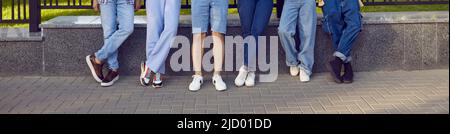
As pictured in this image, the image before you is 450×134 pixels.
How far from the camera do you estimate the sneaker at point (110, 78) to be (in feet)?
19.8

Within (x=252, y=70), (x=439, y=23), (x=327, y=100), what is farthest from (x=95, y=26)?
(x=439, y=23)

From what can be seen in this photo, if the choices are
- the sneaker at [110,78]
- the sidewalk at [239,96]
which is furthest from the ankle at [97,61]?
the sidewalk at [239,96]

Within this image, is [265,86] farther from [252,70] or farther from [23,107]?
[23,107]

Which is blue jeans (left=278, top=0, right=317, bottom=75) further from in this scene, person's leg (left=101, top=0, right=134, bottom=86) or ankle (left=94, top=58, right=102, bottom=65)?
ankle (left=94, top=58, right=102, bottom=65)

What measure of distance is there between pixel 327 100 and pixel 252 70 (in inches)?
45.0

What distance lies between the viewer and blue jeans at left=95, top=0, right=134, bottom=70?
232 inches

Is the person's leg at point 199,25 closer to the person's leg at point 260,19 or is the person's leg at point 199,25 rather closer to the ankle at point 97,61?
the person's leg at point 260,19

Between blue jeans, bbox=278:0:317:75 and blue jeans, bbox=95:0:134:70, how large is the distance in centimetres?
175

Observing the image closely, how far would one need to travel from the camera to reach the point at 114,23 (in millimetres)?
5965

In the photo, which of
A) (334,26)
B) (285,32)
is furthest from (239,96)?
(334,26)

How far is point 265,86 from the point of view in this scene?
19.7 feet

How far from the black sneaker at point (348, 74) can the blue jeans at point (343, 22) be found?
0.06m

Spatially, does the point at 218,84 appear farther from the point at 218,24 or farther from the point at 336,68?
the point at 336,68

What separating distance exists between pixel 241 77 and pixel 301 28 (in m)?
0.90
